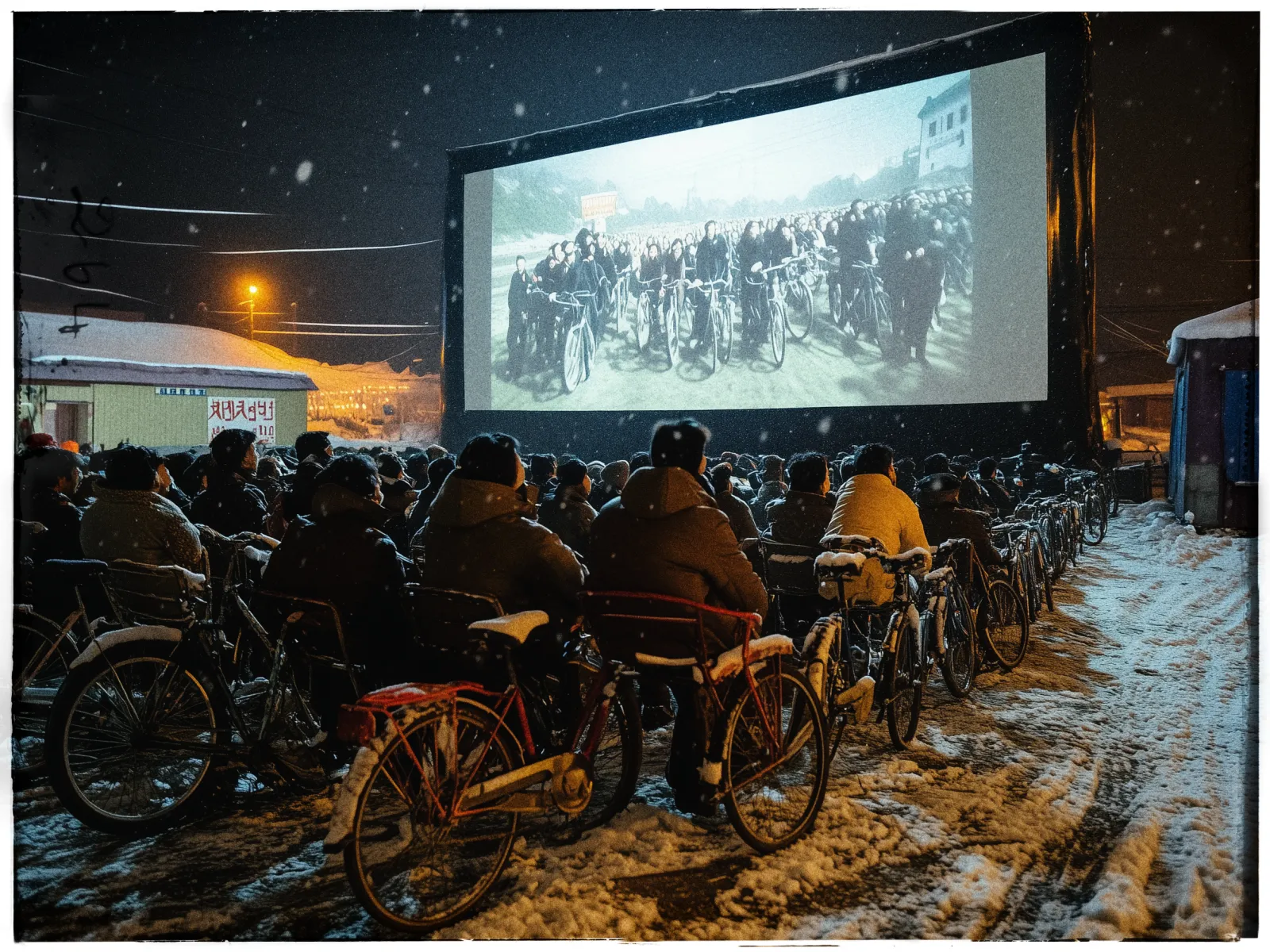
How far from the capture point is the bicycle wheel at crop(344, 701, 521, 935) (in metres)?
2.15

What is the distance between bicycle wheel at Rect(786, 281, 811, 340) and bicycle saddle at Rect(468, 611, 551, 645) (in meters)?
11.0

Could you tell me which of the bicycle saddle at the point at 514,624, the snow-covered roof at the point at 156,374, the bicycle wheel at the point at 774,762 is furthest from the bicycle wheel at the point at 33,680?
the snow-covered roof at the point at 156,374

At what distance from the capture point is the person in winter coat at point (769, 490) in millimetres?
6445

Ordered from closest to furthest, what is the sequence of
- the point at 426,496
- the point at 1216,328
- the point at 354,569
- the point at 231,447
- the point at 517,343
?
the point at 354,569, the point at 231,447, the point at 426,496, the point at 1216,328, the point at 517,343

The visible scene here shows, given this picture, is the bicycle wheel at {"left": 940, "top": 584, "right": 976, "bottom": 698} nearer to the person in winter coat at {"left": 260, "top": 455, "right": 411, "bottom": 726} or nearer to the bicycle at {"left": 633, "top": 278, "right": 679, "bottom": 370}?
the person in winter coat at {"left": 260, "top": 455, "right": 411, "bottom": 726}

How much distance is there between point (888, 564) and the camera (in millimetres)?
3471

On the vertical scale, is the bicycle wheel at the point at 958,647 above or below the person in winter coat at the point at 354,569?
below

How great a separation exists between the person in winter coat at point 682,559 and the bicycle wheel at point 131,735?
1.22 metres

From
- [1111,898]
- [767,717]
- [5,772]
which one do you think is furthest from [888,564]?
[5,772]

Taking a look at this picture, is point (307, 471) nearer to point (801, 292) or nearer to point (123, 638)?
point (123, 638)

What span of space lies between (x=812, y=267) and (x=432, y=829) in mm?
11596

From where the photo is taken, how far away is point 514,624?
2.42m

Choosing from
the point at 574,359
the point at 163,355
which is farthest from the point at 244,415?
the point at 574,359

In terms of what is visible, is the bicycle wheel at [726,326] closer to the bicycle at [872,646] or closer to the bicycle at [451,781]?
the bicycle at [872,646]
